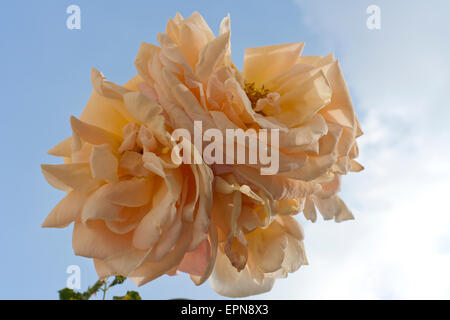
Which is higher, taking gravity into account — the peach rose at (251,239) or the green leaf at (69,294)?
the peach rose at (251,239)

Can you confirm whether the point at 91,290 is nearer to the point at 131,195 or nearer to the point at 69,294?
the point at 69,294

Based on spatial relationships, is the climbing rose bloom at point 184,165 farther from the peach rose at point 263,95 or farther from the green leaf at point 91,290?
the green leaf at point 91,290

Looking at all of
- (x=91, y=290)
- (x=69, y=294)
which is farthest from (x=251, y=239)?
(x=69, y=294)

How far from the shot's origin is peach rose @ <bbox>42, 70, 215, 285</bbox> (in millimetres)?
442

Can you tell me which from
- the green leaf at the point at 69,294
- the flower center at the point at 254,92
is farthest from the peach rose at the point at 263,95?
the green leaf at the point at 69,294

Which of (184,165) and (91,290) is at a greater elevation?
(184,165)

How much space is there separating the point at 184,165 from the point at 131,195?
7 centimetres

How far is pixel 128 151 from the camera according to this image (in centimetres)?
47

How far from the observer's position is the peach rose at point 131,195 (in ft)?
1.45

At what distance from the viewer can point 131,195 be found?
46 cm

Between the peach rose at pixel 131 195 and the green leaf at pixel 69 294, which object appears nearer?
the peach rose at pixel 131 195

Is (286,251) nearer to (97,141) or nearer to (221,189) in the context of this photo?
(221,189)
